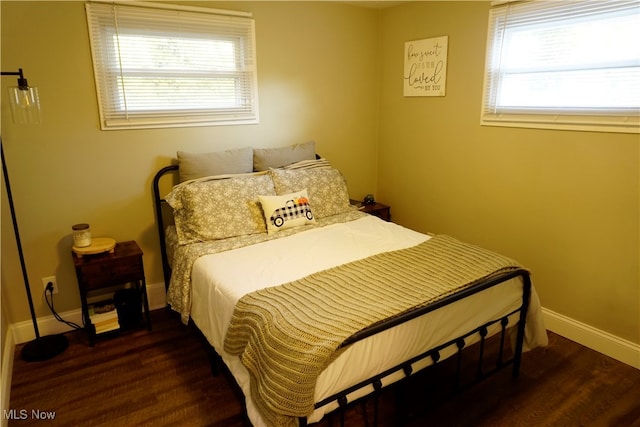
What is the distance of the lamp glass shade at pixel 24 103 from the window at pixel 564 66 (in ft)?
9.13

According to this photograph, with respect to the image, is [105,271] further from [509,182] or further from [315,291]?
[509,182]

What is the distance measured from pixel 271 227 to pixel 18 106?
4.93 feet

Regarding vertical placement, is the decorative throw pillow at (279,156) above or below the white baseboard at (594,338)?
above

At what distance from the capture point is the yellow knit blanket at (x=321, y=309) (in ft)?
4.80

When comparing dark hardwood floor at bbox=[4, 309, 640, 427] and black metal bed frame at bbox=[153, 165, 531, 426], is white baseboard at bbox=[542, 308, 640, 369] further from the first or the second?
black metal bed frame at bbox=[153, 165, 531, 426]

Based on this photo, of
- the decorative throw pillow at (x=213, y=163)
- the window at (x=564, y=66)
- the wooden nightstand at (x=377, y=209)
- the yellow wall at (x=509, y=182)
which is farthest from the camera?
the wooden nightstand at (x=377, y=209)

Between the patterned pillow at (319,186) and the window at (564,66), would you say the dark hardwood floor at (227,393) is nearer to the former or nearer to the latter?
the patterned pillow at (319,186)

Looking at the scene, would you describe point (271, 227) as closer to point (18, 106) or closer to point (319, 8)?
point (18, 106)

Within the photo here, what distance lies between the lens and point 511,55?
2.76 meters

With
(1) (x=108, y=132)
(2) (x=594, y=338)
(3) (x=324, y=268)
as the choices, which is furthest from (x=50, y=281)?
(2) (x=594, y=338)

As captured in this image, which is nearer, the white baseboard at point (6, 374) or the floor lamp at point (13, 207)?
the white baseboard at point (6, 374)

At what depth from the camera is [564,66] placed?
2496mm

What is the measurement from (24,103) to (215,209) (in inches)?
44.6

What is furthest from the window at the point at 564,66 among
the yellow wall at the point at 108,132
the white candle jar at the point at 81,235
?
the white candle jar at the point at 81,235
